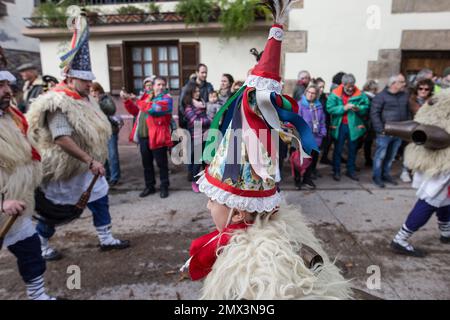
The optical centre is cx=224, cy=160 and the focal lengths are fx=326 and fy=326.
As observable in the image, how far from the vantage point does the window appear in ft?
26.5

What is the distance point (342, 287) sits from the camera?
141cm

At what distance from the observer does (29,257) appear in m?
2.35

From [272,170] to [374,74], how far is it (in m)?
6.59

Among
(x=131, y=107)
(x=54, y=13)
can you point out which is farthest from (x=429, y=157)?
(x=54, y=13)

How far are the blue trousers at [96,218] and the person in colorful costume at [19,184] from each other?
2.76ft

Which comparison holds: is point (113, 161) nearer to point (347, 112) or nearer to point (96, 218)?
point (96, 218)

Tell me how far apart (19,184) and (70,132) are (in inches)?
30.4

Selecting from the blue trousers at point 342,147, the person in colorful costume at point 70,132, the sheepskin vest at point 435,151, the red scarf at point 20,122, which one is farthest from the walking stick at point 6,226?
the blue trousers at point 342,147

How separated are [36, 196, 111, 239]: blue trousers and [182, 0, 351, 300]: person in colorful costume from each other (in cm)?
204

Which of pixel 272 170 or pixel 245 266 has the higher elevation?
pixel 272 170

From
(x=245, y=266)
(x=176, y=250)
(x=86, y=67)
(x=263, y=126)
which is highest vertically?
(x=86, y=67)

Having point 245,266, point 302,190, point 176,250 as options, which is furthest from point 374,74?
point 245,266

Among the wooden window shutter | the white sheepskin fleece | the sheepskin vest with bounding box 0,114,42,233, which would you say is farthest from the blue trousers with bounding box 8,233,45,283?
the wooden window shutter
